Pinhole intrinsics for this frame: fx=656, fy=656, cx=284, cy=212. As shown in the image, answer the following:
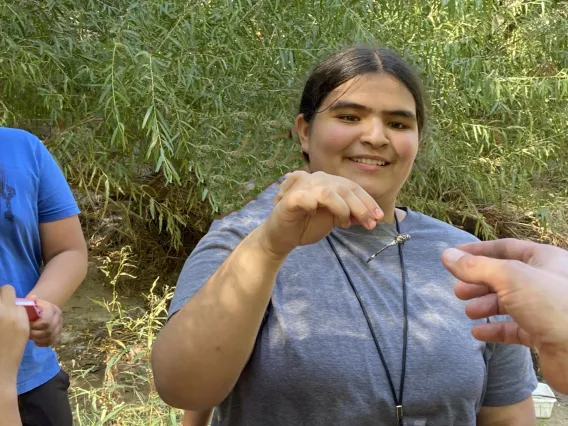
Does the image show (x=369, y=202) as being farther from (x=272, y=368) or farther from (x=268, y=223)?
(x=272, y=368)

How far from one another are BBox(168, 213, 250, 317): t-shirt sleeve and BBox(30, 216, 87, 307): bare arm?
1.68 feet

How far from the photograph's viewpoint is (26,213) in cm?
150

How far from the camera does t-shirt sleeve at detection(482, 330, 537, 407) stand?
124cm

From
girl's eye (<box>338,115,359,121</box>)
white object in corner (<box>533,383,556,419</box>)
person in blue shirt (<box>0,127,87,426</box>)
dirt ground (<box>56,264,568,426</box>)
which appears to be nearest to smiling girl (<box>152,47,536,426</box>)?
girl's eye (<box>338,115,359,121</box>)

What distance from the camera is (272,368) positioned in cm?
108

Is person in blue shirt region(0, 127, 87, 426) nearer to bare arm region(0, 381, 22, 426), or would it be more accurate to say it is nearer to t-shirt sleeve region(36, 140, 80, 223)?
t-shirt sleeve region(36, 140, 80, 223)

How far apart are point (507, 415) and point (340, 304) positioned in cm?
42

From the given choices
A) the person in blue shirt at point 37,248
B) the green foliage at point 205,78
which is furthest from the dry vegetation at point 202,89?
the person in blue shirt at point 37,248

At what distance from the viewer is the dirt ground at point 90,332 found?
363 centimetres

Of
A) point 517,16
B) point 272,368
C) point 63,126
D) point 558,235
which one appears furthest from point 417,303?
point 558,235

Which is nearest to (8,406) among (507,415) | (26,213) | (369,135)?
(26,213)

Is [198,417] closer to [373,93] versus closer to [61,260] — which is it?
[61,260]

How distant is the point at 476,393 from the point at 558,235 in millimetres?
3799

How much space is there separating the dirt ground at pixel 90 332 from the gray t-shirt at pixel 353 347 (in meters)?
2.41
